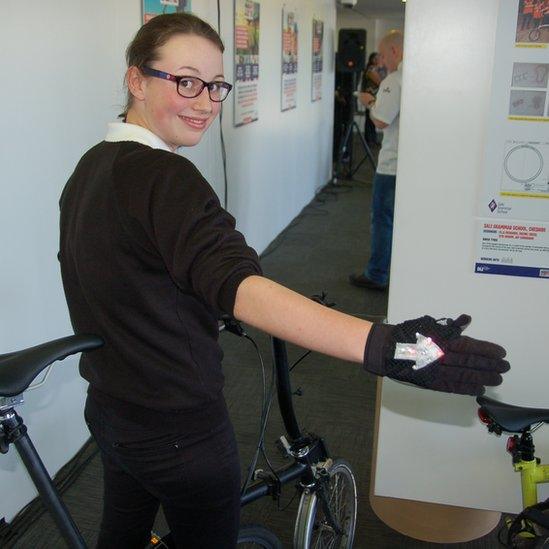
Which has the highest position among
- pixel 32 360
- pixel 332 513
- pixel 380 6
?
pixel 380 6

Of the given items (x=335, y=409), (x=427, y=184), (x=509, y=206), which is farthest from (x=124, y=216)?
(x=335, y=409)

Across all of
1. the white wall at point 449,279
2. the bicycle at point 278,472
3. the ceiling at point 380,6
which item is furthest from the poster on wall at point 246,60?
the ceiling at point 380,6

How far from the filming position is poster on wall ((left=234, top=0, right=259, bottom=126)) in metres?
3.81

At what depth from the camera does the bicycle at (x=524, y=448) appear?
1.39 metres

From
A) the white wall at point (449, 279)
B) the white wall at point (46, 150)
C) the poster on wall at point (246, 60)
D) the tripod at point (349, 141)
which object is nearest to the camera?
the white wall at point (449, 279)

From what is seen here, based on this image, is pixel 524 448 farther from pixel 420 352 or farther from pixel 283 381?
pixel 420 352

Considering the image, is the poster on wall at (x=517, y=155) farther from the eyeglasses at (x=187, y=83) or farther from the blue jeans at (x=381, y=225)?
the blue jeans at (x=381, y=225)

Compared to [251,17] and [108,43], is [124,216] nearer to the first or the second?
[108,43]

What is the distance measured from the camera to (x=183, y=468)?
3.34ft

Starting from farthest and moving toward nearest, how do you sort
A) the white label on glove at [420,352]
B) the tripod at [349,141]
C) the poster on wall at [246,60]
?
the tripod at [349,141], the poster on wall at [246,60], the white label on glove at [420,352]

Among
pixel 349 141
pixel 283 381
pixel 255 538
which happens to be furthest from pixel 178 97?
pixel 349 141

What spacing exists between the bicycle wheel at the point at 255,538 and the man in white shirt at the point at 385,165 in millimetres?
2605

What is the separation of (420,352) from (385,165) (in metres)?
3.24

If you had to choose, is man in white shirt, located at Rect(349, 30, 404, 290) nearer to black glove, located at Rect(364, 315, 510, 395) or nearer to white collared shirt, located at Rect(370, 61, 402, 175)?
white collared shirt, located at Rect(370, 61, 402, 175)
